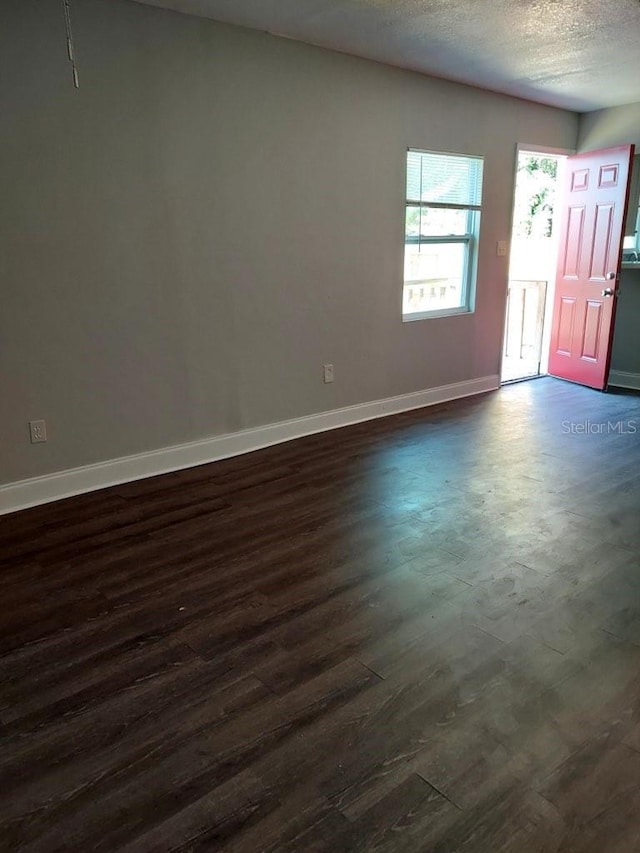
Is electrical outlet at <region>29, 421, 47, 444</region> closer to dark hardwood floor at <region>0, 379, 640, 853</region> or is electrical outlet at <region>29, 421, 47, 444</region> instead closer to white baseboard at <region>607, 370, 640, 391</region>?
dark hardwood floor at <region>0, 379, 640, 853</region>

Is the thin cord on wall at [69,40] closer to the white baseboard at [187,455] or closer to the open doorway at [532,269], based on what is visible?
the white baseboard at [187,455]

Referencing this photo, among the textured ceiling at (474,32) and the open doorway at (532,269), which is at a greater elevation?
the textured ceiling at (474,32)

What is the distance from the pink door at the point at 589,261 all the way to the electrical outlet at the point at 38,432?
4618mm

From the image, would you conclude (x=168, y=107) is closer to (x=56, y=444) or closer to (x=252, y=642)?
(x=56, y=444)

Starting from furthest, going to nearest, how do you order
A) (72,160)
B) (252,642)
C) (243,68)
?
(243,68) < (72,160) < (252,642)

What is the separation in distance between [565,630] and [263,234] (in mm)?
2803

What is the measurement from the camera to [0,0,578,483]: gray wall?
2.92m

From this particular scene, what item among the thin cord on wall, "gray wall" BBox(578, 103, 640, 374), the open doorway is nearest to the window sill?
the open doorway

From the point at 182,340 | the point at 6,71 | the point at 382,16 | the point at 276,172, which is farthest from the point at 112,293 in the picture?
the point at 382,16

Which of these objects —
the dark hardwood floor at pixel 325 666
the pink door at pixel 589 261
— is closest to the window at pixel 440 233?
the pink door at pixel 589 261

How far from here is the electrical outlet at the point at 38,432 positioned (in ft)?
10.1

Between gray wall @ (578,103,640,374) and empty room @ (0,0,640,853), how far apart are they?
0.10 feet

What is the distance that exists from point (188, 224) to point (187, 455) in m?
1.36

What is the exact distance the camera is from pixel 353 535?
2791 mm
